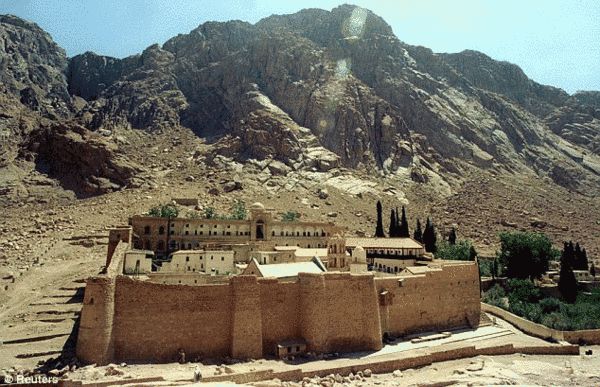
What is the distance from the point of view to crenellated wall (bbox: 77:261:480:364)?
25.1 meters

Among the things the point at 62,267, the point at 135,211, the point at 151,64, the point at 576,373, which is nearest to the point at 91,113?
the point at 151,64

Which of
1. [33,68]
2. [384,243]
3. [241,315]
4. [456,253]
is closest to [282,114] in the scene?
[456,253]

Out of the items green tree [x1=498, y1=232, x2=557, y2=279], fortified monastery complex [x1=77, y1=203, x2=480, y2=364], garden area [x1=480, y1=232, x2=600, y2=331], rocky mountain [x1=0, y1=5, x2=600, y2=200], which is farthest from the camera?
rocky mountain [x1=0, y1=5, x2=600, y2=200]

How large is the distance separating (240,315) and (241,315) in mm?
60

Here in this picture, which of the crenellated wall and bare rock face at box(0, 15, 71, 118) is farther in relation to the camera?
bare rock face at box(0, 15, 71, 118)

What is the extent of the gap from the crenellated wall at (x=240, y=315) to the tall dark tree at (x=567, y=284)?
1887 centimetres

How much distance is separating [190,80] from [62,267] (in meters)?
78.3

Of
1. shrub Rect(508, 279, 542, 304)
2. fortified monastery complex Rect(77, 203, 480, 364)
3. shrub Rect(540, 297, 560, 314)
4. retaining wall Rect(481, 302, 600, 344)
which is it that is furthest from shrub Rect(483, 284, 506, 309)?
fortified monastery complex Rect(77, 203, 480, 364)

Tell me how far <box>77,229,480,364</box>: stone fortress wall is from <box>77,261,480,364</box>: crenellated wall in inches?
1.9

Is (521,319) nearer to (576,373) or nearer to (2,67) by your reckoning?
(576,373)

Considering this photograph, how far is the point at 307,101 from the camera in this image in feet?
339

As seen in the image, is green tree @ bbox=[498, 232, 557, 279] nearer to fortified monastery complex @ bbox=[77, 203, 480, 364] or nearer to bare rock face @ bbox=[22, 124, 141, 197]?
fortified monastery complex @ bbox=[77, 203, 480, 364]

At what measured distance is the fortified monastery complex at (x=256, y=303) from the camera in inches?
1003

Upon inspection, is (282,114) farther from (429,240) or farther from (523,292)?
(523,292)
